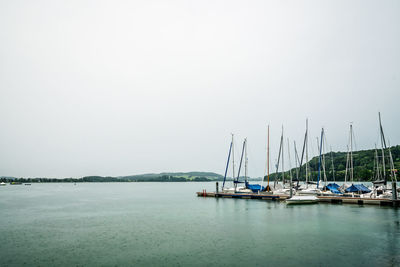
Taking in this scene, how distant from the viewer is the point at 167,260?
18625mm

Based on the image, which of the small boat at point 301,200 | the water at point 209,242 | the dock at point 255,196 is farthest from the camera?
the dock at point 255,196

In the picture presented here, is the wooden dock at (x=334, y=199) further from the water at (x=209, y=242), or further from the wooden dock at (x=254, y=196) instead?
the water at (x=209, y=242)

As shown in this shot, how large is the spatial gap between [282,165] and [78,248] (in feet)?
195

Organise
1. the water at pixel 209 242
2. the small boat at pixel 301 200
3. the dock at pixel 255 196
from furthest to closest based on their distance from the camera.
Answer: the dock at pixel 255 196 < the small boat at pixel 301 200 < the water at pixel 209 242

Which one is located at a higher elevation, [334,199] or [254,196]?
[334,199]

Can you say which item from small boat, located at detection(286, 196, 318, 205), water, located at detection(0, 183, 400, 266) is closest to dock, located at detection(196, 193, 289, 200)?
small boat, located at detection(286, 196, 318, 205)

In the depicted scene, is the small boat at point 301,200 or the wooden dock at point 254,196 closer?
the small boat at point 301,200

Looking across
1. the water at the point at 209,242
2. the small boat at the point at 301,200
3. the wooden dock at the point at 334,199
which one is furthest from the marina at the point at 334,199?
the water at the point at 209,242

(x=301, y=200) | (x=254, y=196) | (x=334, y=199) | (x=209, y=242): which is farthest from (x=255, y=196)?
(x=209, y=242)

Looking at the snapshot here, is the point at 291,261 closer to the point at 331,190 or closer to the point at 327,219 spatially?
the point at 327,219

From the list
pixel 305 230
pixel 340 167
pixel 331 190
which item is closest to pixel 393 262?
pixel 305 230

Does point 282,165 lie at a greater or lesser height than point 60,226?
greater

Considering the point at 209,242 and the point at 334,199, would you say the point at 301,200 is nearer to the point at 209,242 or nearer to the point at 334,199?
the point at 334,199

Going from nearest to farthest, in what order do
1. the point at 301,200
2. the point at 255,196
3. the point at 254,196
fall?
1. the point at 301,200
2. the point at 255,196
3. the point at 254,196
